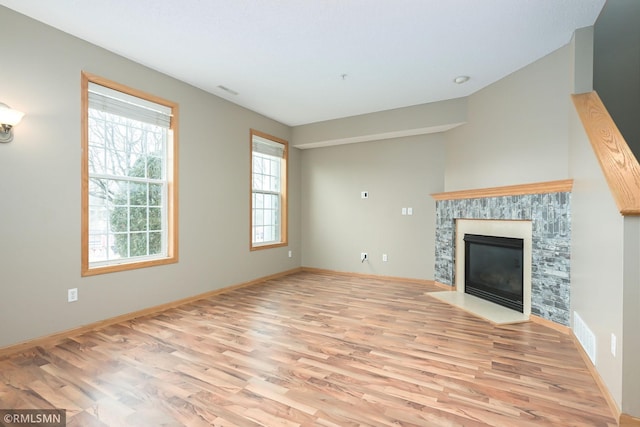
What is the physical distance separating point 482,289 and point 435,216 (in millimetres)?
1284

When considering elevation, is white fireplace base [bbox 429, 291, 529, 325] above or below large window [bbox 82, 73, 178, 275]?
below

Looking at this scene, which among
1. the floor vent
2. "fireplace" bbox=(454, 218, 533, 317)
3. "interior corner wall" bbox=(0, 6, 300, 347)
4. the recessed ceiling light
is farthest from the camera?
the recessed ceiling light

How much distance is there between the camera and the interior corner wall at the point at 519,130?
318 cm

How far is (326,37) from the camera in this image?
9.43ft

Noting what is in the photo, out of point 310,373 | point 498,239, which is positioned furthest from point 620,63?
point 310,373

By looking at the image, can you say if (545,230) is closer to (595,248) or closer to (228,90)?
(595,248)

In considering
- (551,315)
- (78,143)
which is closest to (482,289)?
(551,315)

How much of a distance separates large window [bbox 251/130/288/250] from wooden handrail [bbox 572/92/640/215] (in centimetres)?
405

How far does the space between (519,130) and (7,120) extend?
478cm

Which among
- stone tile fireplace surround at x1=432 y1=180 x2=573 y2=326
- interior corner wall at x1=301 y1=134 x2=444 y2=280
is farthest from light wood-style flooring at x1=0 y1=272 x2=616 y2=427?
interior corner wall at x1=301 y1=134 x2=444 y2=280

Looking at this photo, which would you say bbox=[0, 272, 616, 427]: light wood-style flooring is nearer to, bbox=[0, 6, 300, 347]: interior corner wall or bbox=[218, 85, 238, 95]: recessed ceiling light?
bbox=[0, 6, 300, 347]: interior corner wall

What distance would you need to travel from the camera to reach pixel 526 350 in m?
2.61

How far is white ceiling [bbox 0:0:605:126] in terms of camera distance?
2465mm

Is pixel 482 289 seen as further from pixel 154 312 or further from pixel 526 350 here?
pixel 154 312
